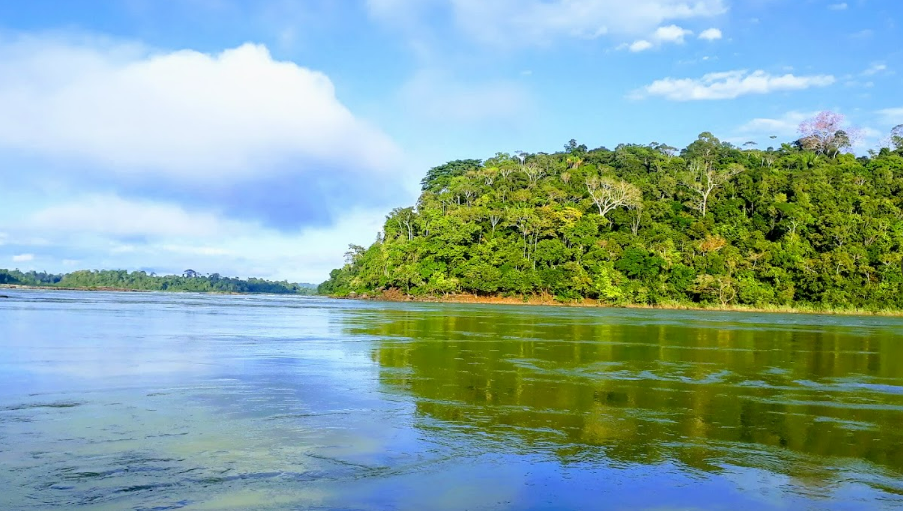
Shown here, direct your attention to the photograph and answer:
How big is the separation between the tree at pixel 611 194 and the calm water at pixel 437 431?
66167 millimetres

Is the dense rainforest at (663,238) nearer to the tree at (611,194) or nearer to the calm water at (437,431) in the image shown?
the tree at (611,194)

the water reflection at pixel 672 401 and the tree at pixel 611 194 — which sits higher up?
the tree at pixel 611 194

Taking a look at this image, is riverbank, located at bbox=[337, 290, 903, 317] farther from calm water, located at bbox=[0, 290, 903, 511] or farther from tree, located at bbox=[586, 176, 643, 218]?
calm water, located at bbox=[0, 290, 903, 511]

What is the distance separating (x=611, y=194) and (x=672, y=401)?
74.8 metres

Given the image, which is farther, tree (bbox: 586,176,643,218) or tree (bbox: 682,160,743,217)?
Result: tree (bbox: 682,160,743,217)

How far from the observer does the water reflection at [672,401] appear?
23.2 ft

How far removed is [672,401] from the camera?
33.2 ft

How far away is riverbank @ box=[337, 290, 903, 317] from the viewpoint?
60.5 meters

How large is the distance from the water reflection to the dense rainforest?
166 ft

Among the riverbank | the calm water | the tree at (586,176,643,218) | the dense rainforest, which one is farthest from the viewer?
the tree at (586,176,643,218)

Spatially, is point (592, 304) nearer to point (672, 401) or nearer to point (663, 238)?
point (663, 238)

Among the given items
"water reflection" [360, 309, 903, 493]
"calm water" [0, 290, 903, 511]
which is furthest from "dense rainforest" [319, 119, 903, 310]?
"calm water" [0, 290, 903, 511]

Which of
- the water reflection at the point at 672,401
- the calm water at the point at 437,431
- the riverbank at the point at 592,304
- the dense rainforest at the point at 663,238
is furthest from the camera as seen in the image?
the dense rainforest at the point at 663,238

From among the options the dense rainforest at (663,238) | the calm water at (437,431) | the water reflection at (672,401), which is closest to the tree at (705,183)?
the dense rainforest at (663,238)
